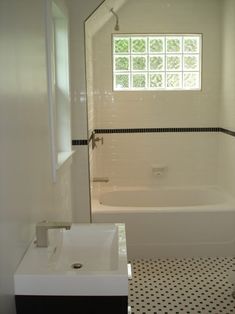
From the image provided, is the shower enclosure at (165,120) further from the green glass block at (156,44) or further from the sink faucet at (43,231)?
the sink faucet at (43,231)

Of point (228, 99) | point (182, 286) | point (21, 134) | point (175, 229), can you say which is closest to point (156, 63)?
point (228, 99)

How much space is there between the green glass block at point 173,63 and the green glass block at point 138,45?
317mm

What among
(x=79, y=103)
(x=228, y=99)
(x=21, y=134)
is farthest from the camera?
(x=228, y=99)

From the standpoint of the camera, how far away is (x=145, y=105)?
174 inches

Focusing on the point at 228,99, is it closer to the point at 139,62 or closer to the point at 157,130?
the point at 157,130

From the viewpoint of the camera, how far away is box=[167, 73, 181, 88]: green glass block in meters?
4.48

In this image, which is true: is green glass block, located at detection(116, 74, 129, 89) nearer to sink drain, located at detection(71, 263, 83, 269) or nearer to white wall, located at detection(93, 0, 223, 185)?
white wall, located at detection(93, 0, 223, 185)

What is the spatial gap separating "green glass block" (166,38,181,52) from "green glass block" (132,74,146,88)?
43 cm

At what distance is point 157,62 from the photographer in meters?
4.46

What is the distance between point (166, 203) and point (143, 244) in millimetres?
937

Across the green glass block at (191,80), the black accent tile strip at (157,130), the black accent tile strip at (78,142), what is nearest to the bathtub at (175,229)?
the black accent tile strip at (78,142)

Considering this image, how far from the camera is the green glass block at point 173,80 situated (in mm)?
4484

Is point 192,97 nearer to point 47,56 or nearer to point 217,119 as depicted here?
point 217,119

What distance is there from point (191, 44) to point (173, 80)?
45 centimetres
